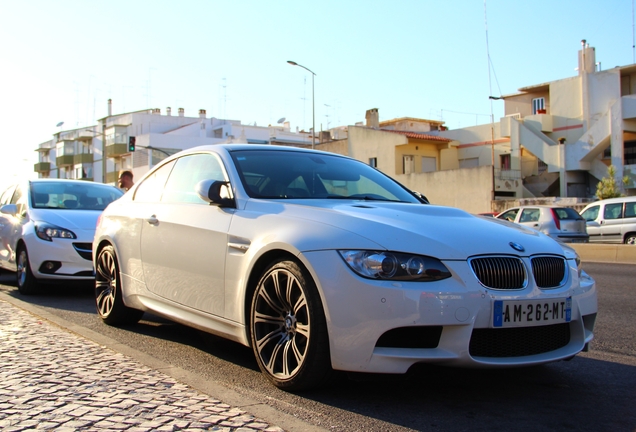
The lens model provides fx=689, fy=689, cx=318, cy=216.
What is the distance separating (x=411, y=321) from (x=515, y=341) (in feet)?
2.11

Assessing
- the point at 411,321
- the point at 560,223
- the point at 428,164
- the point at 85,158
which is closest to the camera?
the point at 411,321

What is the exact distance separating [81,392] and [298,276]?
4.44 ft

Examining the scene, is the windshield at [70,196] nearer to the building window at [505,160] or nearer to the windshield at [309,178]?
the windshield at [309,178]

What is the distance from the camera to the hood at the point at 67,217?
8672mm

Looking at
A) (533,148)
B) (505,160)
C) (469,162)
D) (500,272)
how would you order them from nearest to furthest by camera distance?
(500,272), (533,148), (505,160), (469,162)

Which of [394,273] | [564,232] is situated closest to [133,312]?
[394,273]

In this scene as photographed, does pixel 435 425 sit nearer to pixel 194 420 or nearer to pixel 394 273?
pixel 394 273

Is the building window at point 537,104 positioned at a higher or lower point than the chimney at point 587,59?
lower

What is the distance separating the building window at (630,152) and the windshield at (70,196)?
135ft

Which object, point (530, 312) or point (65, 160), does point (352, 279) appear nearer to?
point (530, 312)

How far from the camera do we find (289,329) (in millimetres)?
3928

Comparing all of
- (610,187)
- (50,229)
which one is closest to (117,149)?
(610,187)

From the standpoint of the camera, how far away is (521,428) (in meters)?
3.33

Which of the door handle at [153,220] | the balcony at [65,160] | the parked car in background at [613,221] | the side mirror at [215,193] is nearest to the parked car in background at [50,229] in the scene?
the door handle at [153,220]
